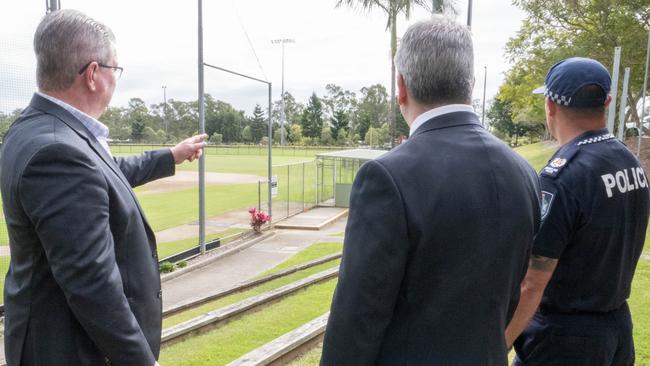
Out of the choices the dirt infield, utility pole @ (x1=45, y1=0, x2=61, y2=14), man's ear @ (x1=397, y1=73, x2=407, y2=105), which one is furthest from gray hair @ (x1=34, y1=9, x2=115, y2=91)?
the dirt infield

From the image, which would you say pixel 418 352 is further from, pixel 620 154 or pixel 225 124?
pixel 225 124

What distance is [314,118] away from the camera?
277 feet

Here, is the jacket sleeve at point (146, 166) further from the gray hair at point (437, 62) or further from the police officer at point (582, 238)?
the police officer at point (582, 238)

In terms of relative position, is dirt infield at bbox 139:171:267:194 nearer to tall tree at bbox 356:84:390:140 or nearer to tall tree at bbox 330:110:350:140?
tall tree at bbox 330:110:350:140

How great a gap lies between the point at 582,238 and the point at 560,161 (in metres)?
0.33

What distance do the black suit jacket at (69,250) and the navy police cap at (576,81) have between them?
188 centimetres

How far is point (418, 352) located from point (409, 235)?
1.27 ft

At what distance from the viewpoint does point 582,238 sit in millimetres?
2104

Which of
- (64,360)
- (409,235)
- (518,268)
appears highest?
(409,235)

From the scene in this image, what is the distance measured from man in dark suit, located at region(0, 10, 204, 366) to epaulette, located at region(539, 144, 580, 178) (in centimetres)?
172

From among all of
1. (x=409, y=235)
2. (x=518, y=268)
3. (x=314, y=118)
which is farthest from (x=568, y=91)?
(x=314, y=118)

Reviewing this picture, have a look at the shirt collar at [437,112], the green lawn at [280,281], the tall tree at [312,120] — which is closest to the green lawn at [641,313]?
the shirt collar at [437,112]

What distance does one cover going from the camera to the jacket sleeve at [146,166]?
9.00ft

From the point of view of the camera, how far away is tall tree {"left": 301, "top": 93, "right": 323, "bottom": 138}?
83062mm
